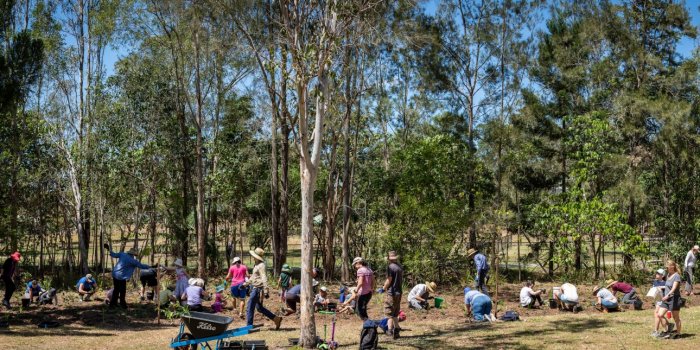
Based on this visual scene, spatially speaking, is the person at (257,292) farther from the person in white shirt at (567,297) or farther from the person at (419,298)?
the person in white shirt at (567,297)

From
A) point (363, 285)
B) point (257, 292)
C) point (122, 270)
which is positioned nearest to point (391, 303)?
point (363, 285)

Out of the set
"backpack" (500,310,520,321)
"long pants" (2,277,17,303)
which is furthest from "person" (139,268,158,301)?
"backpack" (500,310,520,321)

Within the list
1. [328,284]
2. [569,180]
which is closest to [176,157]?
[328,284]

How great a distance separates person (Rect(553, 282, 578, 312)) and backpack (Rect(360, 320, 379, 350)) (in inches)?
274

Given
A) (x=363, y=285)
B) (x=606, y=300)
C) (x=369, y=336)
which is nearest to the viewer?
(x=369, y=336)

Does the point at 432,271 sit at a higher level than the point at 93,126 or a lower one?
lower

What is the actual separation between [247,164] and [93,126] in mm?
6734

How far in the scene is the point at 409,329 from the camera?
12695 mm

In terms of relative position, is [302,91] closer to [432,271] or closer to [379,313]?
[379,313]

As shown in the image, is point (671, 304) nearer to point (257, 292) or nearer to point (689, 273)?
point (257, 292)

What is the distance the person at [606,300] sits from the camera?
48.3 ft

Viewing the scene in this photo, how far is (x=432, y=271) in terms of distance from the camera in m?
20.3

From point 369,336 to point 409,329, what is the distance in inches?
124

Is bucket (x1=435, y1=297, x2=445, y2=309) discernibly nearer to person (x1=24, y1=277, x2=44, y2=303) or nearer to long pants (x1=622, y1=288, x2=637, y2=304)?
long pants (x1=622, y1=288, x2=637, y2=304)
